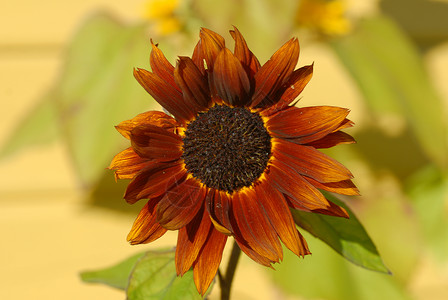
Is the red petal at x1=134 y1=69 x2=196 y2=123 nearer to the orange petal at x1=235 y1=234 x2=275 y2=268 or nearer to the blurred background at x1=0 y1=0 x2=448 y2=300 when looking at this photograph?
the orange petal at x1=235 y1=234 x2=275 y2=268

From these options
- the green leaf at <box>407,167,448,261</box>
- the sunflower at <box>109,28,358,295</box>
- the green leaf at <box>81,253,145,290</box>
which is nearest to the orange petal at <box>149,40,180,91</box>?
the sunflower at <box>109,28,358,295</box>

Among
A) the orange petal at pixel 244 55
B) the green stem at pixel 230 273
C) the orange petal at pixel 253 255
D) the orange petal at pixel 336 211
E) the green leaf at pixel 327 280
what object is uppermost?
the orange petal at pixel 244 55

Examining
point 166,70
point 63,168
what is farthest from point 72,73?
point 166,70

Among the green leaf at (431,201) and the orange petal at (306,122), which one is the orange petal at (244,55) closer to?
the orange petal at (306,122)

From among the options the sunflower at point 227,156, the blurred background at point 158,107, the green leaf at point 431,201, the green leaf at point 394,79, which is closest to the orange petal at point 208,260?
the sunflower at point 227,156

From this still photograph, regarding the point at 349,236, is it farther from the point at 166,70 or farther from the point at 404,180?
the point at 404,180
